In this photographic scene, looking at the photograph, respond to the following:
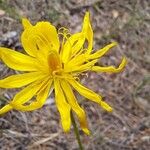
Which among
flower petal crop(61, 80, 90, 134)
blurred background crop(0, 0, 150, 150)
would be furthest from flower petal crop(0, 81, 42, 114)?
blurred background crop(0, 0, 150, 150)

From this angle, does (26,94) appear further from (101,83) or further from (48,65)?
(101,83)

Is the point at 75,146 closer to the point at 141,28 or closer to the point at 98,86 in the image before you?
the point at 98,86

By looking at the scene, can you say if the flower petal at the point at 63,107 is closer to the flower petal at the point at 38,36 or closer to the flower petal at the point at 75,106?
the flower petal at the point at 75,106

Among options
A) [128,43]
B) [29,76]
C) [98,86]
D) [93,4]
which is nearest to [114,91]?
[98,86]

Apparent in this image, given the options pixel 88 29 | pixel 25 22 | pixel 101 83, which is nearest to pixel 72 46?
pixel 88 29

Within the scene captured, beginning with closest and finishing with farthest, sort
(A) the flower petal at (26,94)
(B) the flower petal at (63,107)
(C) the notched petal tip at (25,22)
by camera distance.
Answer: (B) the flower petal at (63,107) → (A) the flower petal at (26,94) → (C) the notched petal tip at (25,22)

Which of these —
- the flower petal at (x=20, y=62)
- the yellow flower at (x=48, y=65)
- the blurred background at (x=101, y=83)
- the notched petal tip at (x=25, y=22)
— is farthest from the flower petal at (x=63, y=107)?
the blurred background at (x=101, y=83)

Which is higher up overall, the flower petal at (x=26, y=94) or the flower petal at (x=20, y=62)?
the flower petal at (x=20, y=62)
